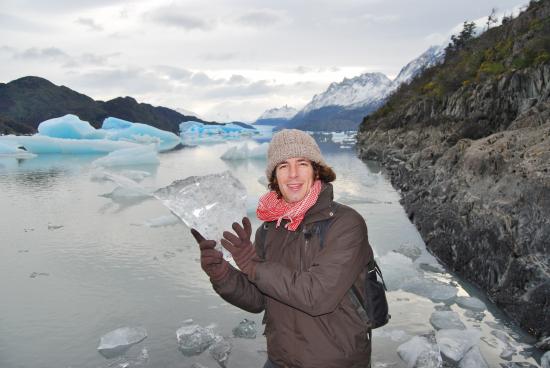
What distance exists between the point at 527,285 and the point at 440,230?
354 cm

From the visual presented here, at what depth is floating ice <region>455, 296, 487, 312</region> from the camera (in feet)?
20.4

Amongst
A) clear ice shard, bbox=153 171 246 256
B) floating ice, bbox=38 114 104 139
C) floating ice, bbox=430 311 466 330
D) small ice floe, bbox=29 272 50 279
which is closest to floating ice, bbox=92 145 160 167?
small ice floe, bbox=29 272 50 279

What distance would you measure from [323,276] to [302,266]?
20 cm

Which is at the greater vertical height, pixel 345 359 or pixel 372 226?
pixel 345 359

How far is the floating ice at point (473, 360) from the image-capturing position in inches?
182

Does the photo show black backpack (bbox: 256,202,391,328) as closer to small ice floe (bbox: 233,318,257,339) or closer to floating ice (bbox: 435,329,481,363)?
floating ice (bbox: 435,329,481,363)

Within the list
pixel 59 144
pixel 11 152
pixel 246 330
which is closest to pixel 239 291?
pixel 246 330

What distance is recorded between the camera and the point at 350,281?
199 centimetres

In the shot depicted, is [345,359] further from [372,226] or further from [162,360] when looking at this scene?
[372,226]

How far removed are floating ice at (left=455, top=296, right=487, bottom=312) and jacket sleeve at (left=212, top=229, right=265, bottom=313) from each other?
16.3ft

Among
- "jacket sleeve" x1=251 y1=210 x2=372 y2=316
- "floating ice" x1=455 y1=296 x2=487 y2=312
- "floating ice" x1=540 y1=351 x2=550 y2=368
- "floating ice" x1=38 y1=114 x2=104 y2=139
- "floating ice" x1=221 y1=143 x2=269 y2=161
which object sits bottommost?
"floating ice" x1=455 y1=296 x2=487 y2=312

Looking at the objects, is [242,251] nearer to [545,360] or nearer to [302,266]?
[302,266]

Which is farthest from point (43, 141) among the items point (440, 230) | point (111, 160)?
point (440, 230)

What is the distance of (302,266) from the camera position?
2096mm
